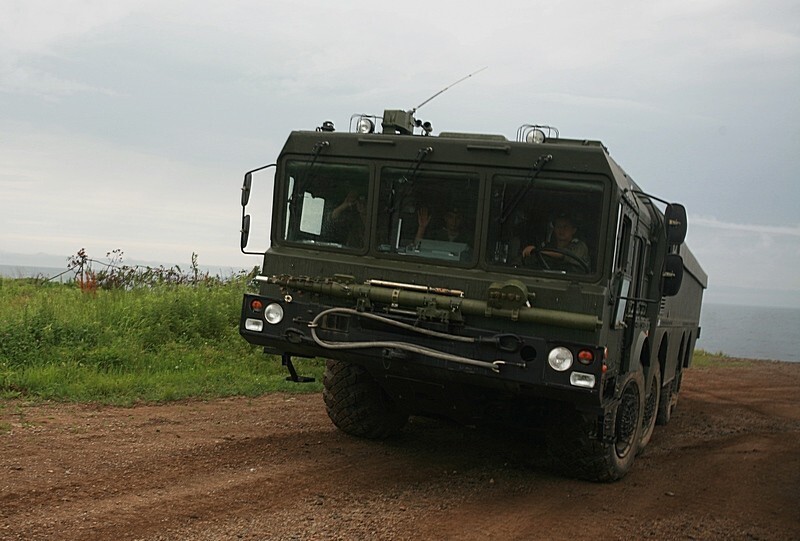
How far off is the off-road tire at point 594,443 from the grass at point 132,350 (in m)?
4.52

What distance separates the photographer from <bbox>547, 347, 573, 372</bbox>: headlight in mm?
6141

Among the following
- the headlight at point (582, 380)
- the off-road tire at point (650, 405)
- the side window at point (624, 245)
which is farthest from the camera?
the off-road tire at point (650, 405)

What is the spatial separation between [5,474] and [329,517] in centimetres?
233

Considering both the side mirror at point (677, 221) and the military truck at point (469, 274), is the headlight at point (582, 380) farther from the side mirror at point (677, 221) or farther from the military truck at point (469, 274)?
the side mirror at point (677, 221)

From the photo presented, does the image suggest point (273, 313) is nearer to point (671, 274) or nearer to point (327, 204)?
point (327, 204)

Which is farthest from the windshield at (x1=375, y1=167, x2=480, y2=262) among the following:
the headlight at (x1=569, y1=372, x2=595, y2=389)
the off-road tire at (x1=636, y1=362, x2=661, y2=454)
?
the off-road tire at (x1=636, y1=362, x2=661, y2=454)

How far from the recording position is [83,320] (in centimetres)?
1213

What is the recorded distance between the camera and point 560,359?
616 cm

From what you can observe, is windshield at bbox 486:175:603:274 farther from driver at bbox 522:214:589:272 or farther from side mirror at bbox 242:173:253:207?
side mirror at bbox 242:173:253:207

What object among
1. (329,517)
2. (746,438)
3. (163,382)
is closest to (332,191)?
(329,517)

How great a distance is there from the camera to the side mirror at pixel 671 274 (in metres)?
8.07

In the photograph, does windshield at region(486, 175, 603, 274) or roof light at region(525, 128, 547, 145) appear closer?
windshield at region(486, 175, 603, 274)

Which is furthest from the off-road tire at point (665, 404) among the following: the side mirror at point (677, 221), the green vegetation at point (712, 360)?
the green vegetation at point (712, 360)

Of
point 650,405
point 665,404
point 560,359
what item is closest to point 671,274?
point 650,405
